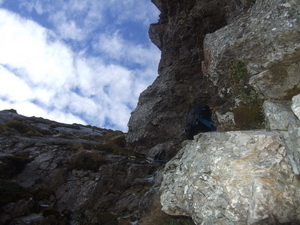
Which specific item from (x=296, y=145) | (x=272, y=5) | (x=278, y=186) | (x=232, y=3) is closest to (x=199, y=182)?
(x=278, y=186)

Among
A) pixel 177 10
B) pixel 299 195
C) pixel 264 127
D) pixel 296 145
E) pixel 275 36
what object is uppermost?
pixel 177 10

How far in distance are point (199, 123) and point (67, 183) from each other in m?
9.00

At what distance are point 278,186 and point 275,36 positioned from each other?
594cm

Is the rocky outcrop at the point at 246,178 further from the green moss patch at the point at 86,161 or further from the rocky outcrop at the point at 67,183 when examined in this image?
the green moss patch at the point at 86,161

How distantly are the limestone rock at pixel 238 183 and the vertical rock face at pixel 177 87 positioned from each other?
38.8 feet

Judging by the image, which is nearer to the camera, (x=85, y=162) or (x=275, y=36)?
(x=275, y=36)

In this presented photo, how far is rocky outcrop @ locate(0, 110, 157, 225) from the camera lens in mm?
13423

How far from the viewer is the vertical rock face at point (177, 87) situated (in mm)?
21562

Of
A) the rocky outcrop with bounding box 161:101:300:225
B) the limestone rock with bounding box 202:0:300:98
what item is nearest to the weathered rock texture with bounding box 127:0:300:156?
the limestone rock with bounding box 202:0:300:98

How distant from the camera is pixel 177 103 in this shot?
23656 mm

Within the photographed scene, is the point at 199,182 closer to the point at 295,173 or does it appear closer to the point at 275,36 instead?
the point at 295,173

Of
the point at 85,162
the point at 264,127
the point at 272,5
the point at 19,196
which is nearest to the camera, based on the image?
the point at 264,127

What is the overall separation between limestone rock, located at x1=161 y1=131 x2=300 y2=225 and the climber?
448 centimetres

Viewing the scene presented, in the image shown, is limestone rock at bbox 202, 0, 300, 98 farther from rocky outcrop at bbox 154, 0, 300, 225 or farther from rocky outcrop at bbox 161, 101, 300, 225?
rocky outcrop at bbox 161, 101, 300, 225
